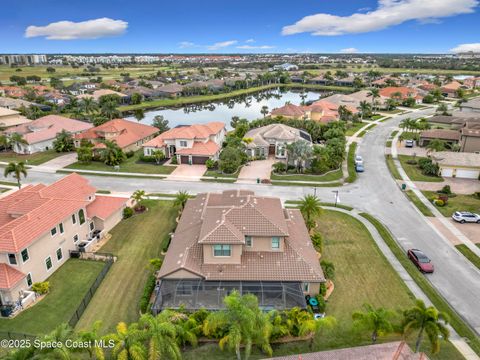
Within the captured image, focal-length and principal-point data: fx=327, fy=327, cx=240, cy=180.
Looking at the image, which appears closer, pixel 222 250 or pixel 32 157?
pixel 222 250

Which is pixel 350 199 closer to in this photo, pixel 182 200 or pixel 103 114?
pixel 182 200

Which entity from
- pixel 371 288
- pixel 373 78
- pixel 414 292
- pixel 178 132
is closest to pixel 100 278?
pixel 371 288

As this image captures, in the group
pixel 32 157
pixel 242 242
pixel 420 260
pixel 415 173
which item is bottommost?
pixel 420 260

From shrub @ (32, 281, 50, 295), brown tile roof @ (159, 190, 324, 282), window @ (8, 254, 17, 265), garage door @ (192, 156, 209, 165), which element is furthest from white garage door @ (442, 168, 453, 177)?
window @ (8, 254, 17, 265)

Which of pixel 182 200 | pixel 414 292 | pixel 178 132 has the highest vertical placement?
pixel 178 132

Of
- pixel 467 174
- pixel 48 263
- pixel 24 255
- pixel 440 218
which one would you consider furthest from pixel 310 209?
pixel 467 174

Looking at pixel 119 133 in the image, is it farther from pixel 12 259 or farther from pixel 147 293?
pixel 147 293

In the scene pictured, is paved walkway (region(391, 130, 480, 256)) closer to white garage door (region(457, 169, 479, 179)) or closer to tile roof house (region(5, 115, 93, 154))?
white garage door (region(457, 169, 479, 179))
